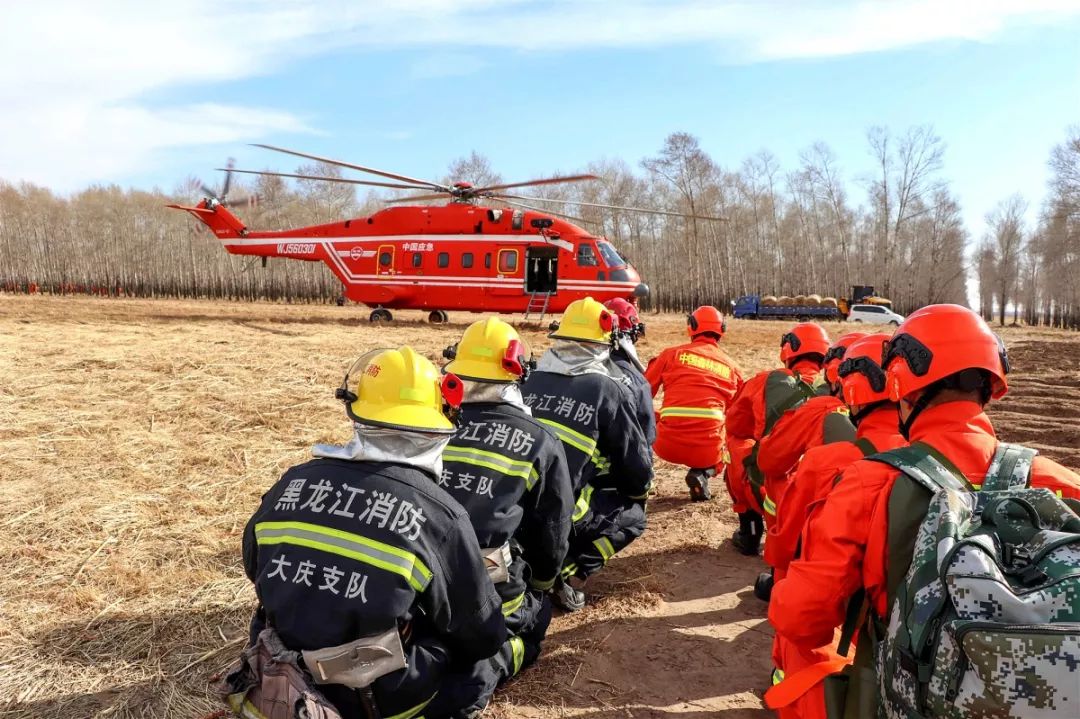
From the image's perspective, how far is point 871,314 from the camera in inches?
1378

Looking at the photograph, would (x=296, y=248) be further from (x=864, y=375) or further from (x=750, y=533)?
(x=864, y=375)

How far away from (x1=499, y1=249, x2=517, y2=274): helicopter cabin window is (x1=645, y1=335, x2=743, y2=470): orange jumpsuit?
13212mm

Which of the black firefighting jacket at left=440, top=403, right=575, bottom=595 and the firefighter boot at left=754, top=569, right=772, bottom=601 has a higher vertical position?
the black firefighting jacket at left=440, top=403, right=575, bottom=595

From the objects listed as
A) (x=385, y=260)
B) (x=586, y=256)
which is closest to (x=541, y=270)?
(x=586, y=256)

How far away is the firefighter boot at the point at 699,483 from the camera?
6.91 metres

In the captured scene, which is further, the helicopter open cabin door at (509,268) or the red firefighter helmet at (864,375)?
the helicopter open cabin door at (509,268)

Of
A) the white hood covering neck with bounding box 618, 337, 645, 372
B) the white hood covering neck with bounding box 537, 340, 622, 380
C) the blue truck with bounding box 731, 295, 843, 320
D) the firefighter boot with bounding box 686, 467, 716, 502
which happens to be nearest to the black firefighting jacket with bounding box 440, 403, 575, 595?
the white hood covering neck with bounding box 537, 340, 622, 380

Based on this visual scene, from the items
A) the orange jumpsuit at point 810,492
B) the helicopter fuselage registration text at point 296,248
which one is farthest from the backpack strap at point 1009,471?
the helicopter fuselage registration text at point 296,248

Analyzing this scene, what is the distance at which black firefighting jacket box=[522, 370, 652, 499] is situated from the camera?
445 cm

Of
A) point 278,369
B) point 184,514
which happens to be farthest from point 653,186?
point 184,514

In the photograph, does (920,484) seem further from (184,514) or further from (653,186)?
(653,186)

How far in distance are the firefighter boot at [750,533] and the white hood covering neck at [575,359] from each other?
1898mm

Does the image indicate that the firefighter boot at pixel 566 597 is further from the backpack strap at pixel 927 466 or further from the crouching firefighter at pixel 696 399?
the backpack strap at pixel 927 466

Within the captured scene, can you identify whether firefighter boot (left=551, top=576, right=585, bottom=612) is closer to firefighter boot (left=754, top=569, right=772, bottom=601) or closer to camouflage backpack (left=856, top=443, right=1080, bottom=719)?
firefighter boot (left=754, top=569, right=772, bottom=601)
